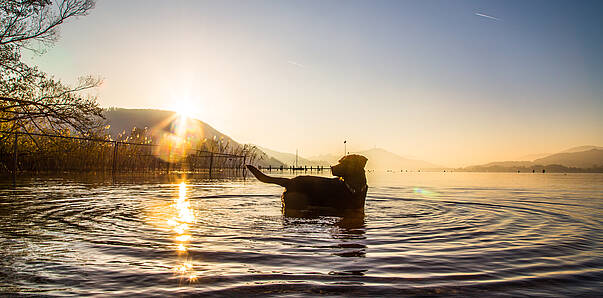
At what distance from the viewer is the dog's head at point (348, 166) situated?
7.59 metres

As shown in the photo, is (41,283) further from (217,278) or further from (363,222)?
(363,222)

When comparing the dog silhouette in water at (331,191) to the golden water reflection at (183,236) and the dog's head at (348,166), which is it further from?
the golden water reflection at (183,236)

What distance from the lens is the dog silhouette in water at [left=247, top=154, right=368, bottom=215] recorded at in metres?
7.67

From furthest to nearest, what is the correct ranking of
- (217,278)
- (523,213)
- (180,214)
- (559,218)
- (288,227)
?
(523,213) < (559,218) < (180,214) < (288,227) < (217,278)

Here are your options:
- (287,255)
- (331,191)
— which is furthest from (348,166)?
(287,255)

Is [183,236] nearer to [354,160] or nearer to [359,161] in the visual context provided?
[354,160]

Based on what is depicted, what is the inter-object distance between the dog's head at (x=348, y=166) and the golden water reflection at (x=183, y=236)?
3.10 m

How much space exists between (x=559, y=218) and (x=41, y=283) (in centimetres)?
884

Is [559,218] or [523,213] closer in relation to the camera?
[559,218]

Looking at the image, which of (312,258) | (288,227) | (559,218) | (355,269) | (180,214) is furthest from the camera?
(559,218)

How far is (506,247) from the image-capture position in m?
4.42

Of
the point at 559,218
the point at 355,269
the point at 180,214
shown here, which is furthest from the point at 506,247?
the point at 180,214

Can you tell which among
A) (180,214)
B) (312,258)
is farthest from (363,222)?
(180,214)

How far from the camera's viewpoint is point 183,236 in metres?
4.68
